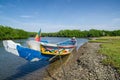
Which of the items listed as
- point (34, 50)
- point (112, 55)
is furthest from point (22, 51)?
point (112, 55)

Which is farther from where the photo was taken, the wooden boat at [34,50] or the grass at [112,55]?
the wooden boat at [34,50]

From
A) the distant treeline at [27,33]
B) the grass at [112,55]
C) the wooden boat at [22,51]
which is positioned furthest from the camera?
the distant treeline at [27,33]

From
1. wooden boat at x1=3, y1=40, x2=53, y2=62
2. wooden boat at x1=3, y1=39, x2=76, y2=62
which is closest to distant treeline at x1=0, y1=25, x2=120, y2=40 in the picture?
wooden boat at x1=3, y1=39, x2=76, y2=62

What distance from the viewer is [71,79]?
1114 cm

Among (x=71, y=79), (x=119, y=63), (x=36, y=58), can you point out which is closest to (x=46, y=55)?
(x=36, y=58)

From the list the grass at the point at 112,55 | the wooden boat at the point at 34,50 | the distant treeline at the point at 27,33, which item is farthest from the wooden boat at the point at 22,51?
the distant treeline at the point at 27,33

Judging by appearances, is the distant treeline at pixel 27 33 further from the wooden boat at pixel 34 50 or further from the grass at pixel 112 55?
the wooden boat at pixel 34 50

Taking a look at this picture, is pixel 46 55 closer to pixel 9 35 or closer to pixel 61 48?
pixel 61 48

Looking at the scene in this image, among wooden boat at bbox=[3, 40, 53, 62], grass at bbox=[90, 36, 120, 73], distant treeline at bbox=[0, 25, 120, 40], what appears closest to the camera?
grass at bbox=[90, 36, 120, 73]

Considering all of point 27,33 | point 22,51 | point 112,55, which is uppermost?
point 27,33

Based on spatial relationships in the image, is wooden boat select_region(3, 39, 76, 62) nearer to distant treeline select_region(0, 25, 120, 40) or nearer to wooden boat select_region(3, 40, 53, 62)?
wooden boat select_region(3, 40, 53, 62)

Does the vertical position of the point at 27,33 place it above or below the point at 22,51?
above

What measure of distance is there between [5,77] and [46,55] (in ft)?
17.5

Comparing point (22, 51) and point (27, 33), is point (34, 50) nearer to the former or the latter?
point (22, 51)
